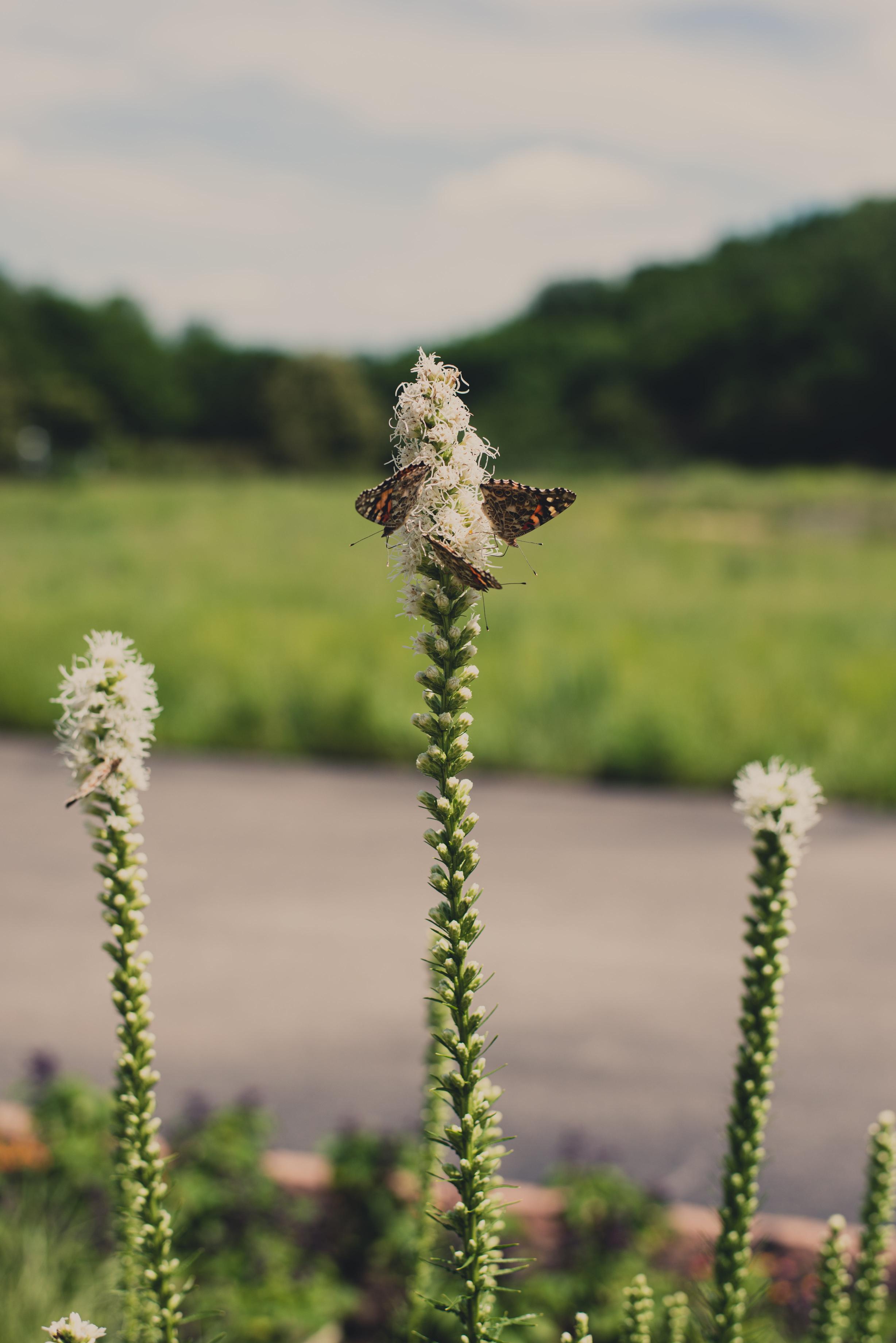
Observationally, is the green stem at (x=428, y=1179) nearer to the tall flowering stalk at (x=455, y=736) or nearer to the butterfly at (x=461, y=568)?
the tall flowering stalk at (x=455, y=736)

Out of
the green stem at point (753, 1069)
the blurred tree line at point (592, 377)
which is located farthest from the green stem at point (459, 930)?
the blurred tree line at point (592, 377)

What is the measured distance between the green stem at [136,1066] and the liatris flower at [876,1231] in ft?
4.21

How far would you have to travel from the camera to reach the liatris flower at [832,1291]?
2088 mm

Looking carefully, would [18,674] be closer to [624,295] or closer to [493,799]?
[493,799]

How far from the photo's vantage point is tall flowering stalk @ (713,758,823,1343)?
1.86m

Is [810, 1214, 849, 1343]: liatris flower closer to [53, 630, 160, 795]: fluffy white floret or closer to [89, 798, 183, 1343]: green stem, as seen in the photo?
[89, 798, 183, 1343]: green stem

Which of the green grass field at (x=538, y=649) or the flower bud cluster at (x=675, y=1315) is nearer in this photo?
the flower bud cluster at (x=675, y=1315)

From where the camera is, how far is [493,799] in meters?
10.4

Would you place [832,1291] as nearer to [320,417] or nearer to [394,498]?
[394,498]

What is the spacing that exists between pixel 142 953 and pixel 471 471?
0.88 meters

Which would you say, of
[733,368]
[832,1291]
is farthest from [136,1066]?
[733,368]

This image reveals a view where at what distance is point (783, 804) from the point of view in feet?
6.23

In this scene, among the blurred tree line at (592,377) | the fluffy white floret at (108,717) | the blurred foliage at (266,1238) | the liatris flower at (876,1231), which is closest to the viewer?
the fluffy white floret at (108,717)

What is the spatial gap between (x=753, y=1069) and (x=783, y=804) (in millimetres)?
448
